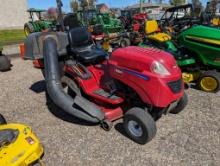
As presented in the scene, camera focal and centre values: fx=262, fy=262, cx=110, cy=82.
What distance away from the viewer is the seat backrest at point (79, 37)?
447 centimetres

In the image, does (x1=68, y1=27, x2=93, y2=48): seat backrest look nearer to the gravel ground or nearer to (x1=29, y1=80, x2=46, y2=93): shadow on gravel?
the gravel ground

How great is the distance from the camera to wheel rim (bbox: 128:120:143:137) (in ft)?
11.1

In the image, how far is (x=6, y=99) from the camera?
526cm

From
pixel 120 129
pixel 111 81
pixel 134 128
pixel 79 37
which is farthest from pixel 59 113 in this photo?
pixel 134 128

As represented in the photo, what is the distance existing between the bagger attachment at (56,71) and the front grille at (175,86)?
3.39 feet

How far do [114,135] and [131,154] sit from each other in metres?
0.48

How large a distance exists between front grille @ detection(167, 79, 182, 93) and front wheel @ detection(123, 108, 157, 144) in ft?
1.46

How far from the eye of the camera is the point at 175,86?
3.29 metres

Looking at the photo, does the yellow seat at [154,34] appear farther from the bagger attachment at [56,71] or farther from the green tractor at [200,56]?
the bagger attachment at [56,71]

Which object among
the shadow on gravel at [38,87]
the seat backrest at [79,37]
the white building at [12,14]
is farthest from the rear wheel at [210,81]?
the white building at [12,14]

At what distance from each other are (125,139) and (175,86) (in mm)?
976

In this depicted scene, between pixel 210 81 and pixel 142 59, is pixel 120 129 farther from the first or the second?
pixel 210 81

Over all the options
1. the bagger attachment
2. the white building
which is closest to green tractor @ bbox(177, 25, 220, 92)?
the bagger attachment

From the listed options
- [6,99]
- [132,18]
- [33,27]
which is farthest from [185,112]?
[33,27]
